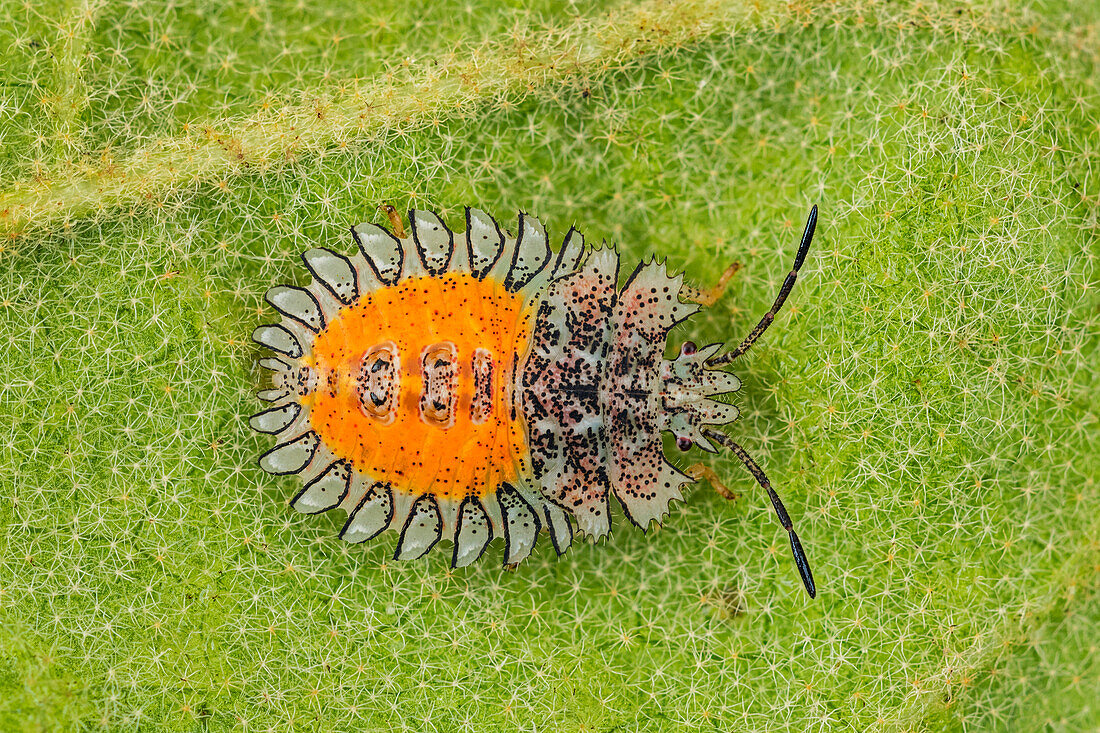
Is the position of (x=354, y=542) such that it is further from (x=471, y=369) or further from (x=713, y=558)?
(x=713, y=558)

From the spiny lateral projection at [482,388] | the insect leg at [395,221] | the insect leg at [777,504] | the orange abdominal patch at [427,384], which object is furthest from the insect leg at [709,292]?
the insect leg at [395,221]

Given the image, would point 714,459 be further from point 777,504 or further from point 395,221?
point 395,221

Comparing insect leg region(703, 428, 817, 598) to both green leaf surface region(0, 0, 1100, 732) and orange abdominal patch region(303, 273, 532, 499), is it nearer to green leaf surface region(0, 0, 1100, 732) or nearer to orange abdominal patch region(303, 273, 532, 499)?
green leaf surface region(0, 0, 1100, 732)

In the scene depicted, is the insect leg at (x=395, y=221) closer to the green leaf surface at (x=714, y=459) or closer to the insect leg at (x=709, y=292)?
the green leaf surface at (x=714, y=459)

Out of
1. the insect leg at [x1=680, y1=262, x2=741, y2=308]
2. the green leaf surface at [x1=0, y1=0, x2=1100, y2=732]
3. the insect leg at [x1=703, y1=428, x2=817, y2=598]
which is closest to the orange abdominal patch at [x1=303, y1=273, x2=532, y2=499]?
the green leaf surface at [x1=0, y1=0, x2=1100, y2=732]

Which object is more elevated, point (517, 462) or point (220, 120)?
point (220, 120)

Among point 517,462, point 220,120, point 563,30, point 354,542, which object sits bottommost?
point 354,542

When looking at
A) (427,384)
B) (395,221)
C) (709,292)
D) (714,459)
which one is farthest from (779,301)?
(395,221)

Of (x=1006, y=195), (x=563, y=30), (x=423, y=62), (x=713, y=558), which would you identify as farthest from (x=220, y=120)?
(x=1006, y=195)
